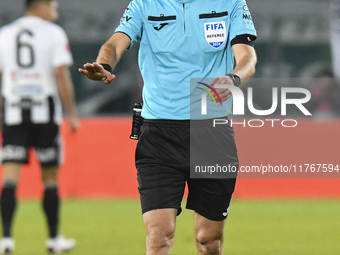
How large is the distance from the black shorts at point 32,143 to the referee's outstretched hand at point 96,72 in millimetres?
2727

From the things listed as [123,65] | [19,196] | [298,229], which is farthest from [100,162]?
[123,65]

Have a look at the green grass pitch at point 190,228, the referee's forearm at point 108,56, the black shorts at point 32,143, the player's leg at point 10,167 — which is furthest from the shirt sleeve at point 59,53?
the referee's forearm at point 108,56

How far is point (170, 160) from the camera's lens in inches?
155

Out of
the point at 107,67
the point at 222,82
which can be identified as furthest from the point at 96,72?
the point at 222,82

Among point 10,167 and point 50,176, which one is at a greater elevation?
point 10,167

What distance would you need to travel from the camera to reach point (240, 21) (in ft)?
12.7

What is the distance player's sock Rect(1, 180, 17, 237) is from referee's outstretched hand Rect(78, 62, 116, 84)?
9.13ft

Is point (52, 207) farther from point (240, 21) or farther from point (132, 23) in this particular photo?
point (240, 21)

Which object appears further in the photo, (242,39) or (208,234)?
(208,234)

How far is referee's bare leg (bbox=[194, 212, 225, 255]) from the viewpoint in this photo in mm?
4133

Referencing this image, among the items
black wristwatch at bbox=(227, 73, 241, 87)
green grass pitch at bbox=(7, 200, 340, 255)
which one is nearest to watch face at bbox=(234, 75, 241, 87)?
black wristwatch at bbox=(227, 73, 241, 87)

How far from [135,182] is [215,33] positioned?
6.12 metres

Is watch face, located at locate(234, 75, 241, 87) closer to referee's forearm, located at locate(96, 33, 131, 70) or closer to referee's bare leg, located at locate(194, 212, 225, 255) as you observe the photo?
referee's forearm, located at locate(96, 33, 131, 70)

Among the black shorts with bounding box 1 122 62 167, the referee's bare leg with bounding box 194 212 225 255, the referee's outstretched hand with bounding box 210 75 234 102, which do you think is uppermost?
the referee's outstretched hand with bounding box 210 75 234 102
